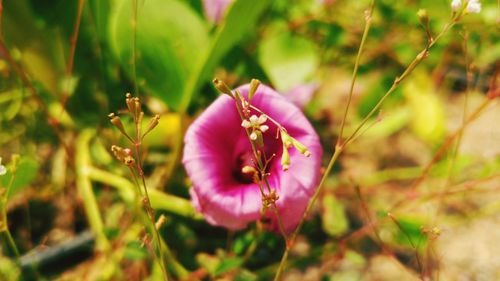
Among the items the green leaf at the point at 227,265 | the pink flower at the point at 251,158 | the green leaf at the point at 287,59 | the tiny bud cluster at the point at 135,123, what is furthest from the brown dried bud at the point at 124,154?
the green leaf at the point at 287,59

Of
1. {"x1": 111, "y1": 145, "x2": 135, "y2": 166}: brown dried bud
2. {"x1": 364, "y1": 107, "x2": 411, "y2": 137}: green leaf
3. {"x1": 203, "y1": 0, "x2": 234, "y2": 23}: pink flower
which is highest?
{"x1": 203, "y1": 0, "x2": 234, "y2": 23}: pink flower

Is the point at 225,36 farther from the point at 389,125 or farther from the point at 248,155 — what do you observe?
the point at 389,125

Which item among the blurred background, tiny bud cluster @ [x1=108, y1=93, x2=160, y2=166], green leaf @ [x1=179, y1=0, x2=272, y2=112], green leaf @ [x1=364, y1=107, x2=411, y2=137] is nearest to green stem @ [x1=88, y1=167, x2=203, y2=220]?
the blurred background

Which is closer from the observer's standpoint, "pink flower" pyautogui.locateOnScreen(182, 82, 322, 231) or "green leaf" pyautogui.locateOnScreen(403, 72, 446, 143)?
"pink flower" pyautogui.locateOnScreen(182, 82, 322, 231)

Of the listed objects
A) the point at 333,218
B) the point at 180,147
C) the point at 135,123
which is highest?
the point at 135,123

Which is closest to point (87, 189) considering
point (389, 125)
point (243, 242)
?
point (243, 242)

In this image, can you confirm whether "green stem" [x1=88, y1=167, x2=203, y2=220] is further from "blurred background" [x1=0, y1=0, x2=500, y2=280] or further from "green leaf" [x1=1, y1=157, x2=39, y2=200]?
"green leaf" [x1=1, y1=157, x2=39, y2=200]

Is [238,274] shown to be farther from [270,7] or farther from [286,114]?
[270,7]
